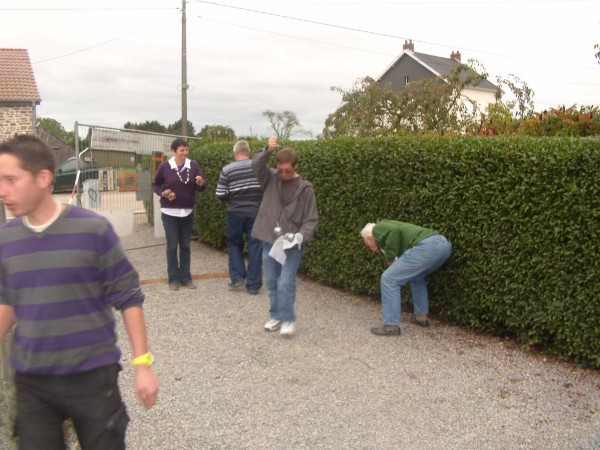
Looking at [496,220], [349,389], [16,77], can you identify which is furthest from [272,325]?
[16,77]

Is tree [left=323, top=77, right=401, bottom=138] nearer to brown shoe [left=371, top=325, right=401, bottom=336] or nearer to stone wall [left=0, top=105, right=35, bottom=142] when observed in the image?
brown shoe [left=371, top=325, right=401, bottom=336]

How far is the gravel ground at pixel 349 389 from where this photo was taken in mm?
3965

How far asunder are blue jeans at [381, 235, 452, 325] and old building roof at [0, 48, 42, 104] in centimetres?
2906

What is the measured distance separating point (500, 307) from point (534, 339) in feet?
1.30

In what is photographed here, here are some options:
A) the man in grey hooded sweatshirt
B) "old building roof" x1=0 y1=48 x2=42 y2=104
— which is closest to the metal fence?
the man in grey hooded sweatshirt

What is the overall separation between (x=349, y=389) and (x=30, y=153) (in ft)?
10.4

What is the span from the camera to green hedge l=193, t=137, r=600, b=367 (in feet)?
15.8

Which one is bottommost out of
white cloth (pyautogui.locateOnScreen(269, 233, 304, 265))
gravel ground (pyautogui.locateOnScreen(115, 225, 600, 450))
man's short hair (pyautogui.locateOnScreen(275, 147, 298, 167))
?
gravel ground (pyautogui.locateOnScreen(115, 225, 600, 450))

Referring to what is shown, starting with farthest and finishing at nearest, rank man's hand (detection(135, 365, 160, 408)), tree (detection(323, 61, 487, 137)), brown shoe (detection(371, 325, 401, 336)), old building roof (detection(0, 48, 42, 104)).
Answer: old building roof (detection(0, 48, 42, 104)) < tree (detection(323, 61, 487, 137)) < brown shoe (detection(371, 325, 401, 336)) < man's hand (detection(135, 365, 160, 408))

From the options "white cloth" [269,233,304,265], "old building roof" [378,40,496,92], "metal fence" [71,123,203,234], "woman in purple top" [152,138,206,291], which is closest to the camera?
"white cloth" [269,233,304,265]

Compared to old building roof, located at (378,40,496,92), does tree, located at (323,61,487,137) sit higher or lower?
lower

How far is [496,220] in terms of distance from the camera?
541cm

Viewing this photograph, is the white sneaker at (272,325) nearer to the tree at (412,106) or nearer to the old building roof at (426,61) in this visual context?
the tree at (412,106)

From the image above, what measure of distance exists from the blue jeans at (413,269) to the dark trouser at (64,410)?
3.80m
